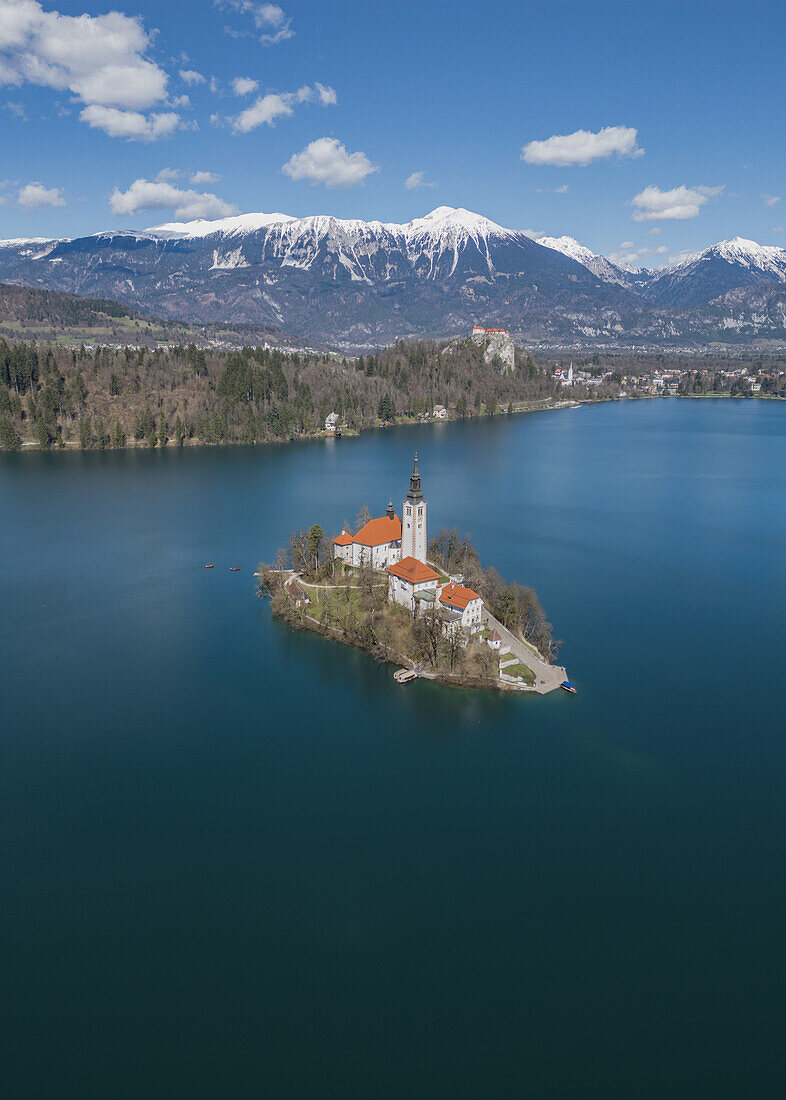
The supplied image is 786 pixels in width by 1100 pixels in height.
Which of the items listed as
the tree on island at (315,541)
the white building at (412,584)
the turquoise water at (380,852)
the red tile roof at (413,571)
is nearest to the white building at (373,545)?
the tree on island at (315,541)

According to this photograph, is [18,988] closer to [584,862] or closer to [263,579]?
[584,862]

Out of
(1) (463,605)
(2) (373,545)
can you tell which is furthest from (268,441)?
(1) (463,605)

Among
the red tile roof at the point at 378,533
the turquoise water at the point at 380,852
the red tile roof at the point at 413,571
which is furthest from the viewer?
the red tile roof at the point at 378,533

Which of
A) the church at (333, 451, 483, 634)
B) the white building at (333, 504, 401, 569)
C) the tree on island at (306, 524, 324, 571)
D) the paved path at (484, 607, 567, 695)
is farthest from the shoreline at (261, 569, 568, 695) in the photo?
the white building at (333, 504, 401, 569)

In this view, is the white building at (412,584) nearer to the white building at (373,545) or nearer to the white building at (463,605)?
the white building at (463,605)

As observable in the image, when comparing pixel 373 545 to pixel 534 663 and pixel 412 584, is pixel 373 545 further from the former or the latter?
pixel 534 663

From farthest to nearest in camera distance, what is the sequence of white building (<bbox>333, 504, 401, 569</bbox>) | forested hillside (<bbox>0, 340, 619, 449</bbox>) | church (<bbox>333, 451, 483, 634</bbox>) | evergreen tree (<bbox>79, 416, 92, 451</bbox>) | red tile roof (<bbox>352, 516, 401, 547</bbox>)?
forested hillside (<bbox>0, 340, 619, 449</bbox>) → evergreen tree (<bbox>79, 416, 92, 451</bbox>) → white building (<bbox>333, 504, 401, 569</bbox>) → red tile roof (<bbox>352, 516, 401, 547</bbox>) → church (<bbox>333, 451, 483, 634</bbox>)

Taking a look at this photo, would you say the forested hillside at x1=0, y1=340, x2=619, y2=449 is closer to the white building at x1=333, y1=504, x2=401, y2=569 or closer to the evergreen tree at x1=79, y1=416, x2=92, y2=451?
the evergreen tree at x1=79, y1=416, x2=92, y2=451
